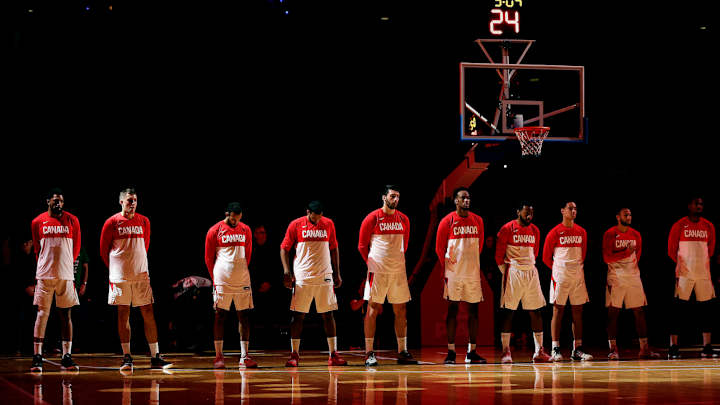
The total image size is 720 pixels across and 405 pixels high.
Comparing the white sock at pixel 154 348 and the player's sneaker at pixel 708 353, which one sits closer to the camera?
the white sock at pixel 154 348

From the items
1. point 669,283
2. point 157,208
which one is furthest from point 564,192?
point 157,208

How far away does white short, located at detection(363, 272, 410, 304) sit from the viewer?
10.9 metres

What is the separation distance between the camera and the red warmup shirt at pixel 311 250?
1078 centimetres

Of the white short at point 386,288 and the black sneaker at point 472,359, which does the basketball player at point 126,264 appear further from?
the black sneaker at point 472,359

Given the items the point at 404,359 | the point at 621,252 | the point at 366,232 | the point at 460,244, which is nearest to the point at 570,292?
the point at 621,252

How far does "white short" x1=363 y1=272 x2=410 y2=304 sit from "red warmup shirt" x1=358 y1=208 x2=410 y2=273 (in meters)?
0.07

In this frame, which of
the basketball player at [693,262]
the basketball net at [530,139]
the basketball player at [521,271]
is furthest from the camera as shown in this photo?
the basketball net at [530,139]

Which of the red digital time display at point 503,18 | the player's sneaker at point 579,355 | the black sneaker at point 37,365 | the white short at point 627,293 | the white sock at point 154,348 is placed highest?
the red digital time display at point 503,18

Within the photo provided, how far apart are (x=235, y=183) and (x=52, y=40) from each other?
3.49 m

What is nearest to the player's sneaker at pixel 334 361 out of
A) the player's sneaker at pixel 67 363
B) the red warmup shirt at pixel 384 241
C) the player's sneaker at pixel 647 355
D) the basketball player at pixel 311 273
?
the basketball player at pixel 311 273

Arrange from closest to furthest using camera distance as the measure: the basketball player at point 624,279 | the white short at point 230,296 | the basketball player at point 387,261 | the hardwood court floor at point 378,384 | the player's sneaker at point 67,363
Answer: the hardwood court floor at point 378,384, the player's sneaker at point 67,363, the white short at point 230,296, the basketball player at point 387,261, the basketball player at point 624,279

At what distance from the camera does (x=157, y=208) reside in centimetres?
1419

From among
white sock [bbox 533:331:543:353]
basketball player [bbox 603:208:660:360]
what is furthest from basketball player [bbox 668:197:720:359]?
white sock [bbox 533:331:543:353]

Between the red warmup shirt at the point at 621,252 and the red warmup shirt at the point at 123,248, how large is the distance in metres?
6.00
